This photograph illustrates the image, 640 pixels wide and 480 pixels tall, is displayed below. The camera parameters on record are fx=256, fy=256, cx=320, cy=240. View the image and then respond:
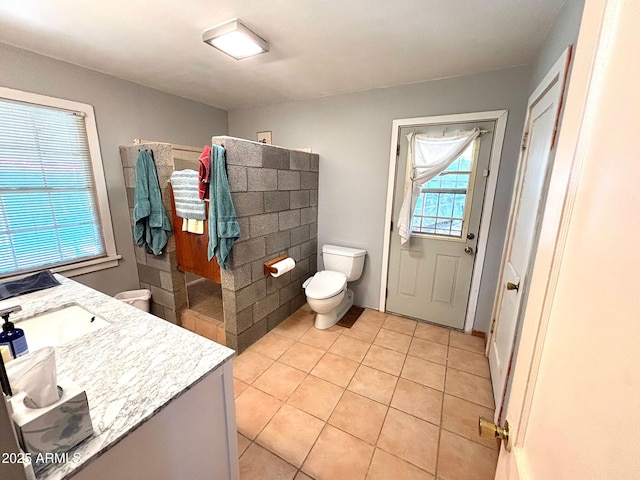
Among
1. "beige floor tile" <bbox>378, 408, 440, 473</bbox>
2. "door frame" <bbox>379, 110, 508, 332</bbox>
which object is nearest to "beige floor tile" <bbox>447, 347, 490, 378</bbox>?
"door frame" <bbox>379, 110, 508, 332</bbox>

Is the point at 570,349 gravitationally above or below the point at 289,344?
above

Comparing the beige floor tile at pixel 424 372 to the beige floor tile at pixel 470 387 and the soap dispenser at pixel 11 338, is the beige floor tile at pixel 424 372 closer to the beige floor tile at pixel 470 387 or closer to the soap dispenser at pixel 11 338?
the beige floor tile at pixel 470 387

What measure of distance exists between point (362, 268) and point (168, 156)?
2117 millimetres

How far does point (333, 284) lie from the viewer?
8.38 ft

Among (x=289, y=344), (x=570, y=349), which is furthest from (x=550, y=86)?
(x=289, y=344)

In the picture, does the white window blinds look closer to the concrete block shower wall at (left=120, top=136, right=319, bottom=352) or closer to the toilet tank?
the concrete block shower wall at (left=120, top=136, right=319, bottom=352)

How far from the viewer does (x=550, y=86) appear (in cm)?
136

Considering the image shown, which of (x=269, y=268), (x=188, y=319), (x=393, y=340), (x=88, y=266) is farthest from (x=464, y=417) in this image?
(x=88, y=266)

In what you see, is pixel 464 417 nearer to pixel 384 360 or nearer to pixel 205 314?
pixel 384 360

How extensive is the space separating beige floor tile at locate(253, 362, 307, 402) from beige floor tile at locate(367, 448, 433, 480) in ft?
2.19

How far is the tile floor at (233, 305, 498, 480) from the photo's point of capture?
4.44 feet

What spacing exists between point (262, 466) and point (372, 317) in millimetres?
1725

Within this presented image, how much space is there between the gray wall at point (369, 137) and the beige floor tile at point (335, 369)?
948 mm

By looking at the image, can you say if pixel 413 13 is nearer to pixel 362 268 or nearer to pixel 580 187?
pixel 580 187
